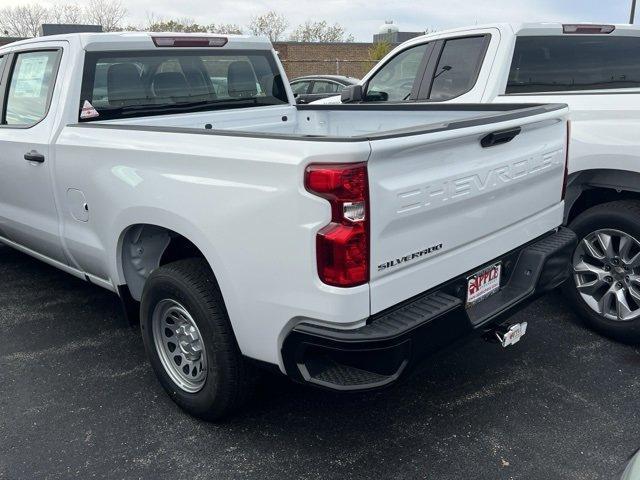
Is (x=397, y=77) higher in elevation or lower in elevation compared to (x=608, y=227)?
higher

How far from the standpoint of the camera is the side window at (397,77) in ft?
17.8

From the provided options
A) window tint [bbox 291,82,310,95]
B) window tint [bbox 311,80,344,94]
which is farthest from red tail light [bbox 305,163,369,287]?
window tint [bbox 291,82,310,95]

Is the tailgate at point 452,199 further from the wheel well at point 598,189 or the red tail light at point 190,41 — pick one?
the red tail light at point 190,41

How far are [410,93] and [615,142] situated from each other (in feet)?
7.01

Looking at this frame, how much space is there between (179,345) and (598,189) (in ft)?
9.65

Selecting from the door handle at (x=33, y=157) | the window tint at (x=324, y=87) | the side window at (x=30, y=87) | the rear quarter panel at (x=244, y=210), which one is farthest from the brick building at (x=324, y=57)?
the rear quarter panel at (x=244, y=210)

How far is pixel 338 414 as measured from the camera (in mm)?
3219

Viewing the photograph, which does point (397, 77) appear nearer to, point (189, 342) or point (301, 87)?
point (189, 342)

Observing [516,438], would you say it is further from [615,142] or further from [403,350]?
[615,142]

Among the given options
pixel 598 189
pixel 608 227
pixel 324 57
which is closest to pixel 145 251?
pixel 608 227

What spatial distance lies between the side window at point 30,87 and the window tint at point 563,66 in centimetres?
335

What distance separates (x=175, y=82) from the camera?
4.21 meters

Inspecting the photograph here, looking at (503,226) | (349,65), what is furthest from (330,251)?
(349,65)

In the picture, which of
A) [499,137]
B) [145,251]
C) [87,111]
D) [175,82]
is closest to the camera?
[499,137]
